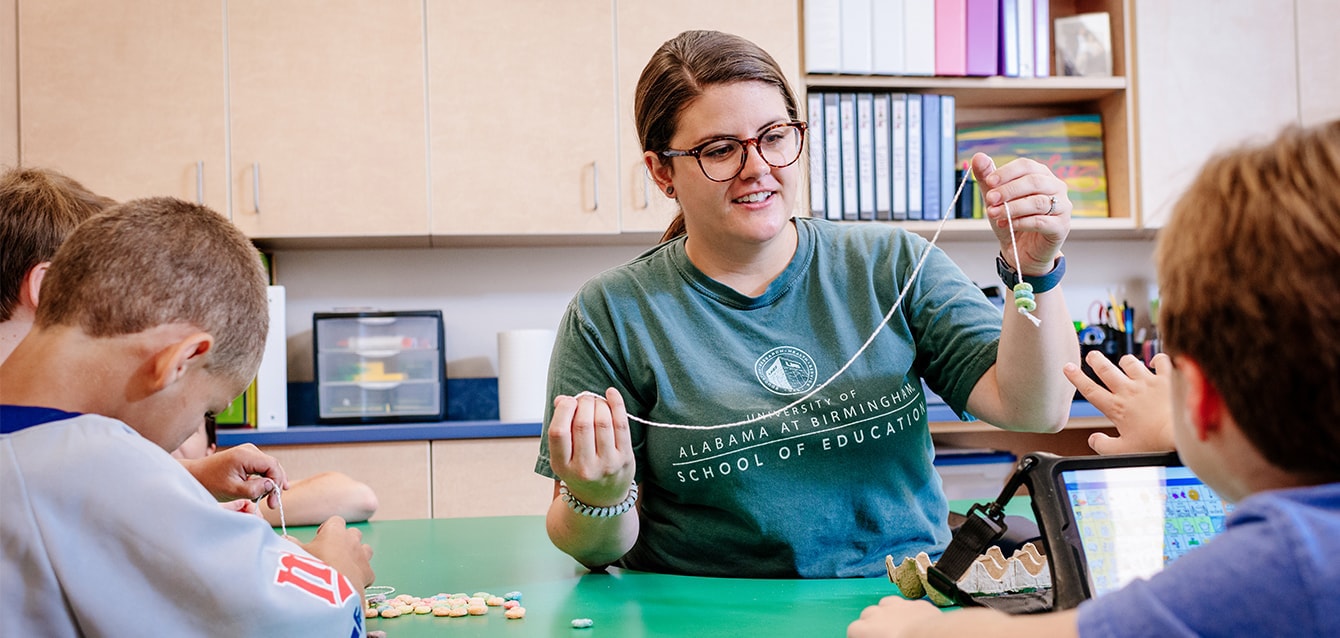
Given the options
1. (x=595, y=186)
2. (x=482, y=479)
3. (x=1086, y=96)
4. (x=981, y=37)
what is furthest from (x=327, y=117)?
(x=1086, y=96)

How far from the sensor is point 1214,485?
2.15 ft

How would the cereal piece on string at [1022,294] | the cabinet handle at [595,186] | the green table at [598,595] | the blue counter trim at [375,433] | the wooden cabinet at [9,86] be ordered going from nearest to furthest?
the green table at [598,595] < the cereal piece on string at [1022,294] < the blue counter trim at [375,433] < the wooden cabinet at [9,86] < the cabinet handle at [595,186]

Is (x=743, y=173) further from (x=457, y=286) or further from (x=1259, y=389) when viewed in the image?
(x=457, y=286)

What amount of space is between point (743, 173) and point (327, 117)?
1.90m

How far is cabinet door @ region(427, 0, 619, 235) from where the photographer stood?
2.91 m

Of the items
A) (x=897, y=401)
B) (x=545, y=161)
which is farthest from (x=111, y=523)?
(x=545, y=161)

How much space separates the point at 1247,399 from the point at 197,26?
290 cm

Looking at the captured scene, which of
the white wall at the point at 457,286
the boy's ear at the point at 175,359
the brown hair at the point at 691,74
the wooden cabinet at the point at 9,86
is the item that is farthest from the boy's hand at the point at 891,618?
the wooden cabinet at the point at 9,86

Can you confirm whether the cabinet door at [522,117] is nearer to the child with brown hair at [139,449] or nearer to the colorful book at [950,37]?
the colorful book at [950,37]

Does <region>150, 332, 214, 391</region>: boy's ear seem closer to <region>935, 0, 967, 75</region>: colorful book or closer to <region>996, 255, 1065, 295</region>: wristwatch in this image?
<region>996, 255, 1065, 295</region>: wristwatch

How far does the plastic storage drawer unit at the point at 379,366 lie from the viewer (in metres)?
2.90

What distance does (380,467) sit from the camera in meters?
2.71

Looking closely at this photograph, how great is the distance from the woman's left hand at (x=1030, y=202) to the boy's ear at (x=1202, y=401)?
1.56ft

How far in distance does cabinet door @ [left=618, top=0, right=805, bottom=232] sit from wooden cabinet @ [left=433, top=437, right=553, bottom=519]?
2.33 ft
